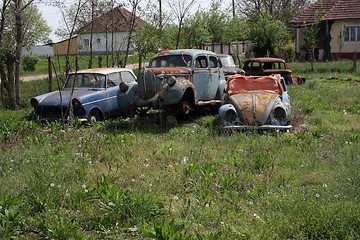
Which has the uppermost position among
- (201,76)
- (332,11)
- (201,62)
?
(332,11)

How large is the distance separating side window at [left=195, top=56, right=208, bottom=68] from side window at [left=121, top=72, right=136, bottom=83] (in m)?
2.16

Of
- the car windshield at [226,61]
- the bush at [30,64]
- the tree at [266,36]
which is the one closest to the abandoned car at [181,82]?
the car windshield at [226,61]

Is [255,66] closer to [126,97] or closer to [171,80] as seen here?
[126,97]

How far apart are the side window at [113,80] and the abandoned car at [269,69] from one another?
801 cm

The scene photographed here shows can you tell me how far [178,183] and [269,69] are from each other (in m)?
14.4

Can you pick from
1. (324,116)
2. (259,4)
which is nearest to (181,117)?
(324,116)

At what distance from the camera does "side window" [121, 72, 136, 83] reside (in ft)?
43.7

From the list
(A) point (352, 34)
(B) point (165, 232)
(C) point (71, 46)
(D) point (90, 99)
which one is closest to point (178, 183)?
(B) point (165, 232)

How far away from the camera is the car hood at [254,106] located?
387 inches

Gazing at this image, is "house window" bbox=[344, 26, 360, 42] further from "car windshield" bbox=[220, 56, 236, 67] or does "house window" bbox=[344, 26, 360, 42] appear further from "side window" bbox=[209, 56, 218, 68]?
"side window" bbox=[209, 56, 218, 68]

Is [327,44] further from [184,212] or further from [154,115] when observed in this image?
[184,212]

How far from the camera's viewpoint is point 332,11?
33.3m

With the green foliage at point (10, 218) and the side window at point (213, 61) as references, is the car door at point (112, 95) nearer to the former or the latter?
the side window at point (213, 61)

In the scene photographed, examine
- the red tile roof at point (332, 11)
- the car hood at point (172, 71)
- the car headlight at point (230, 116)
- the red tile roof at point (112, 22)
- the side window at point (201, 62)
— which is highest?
the red tile roof at point (332, 11)
